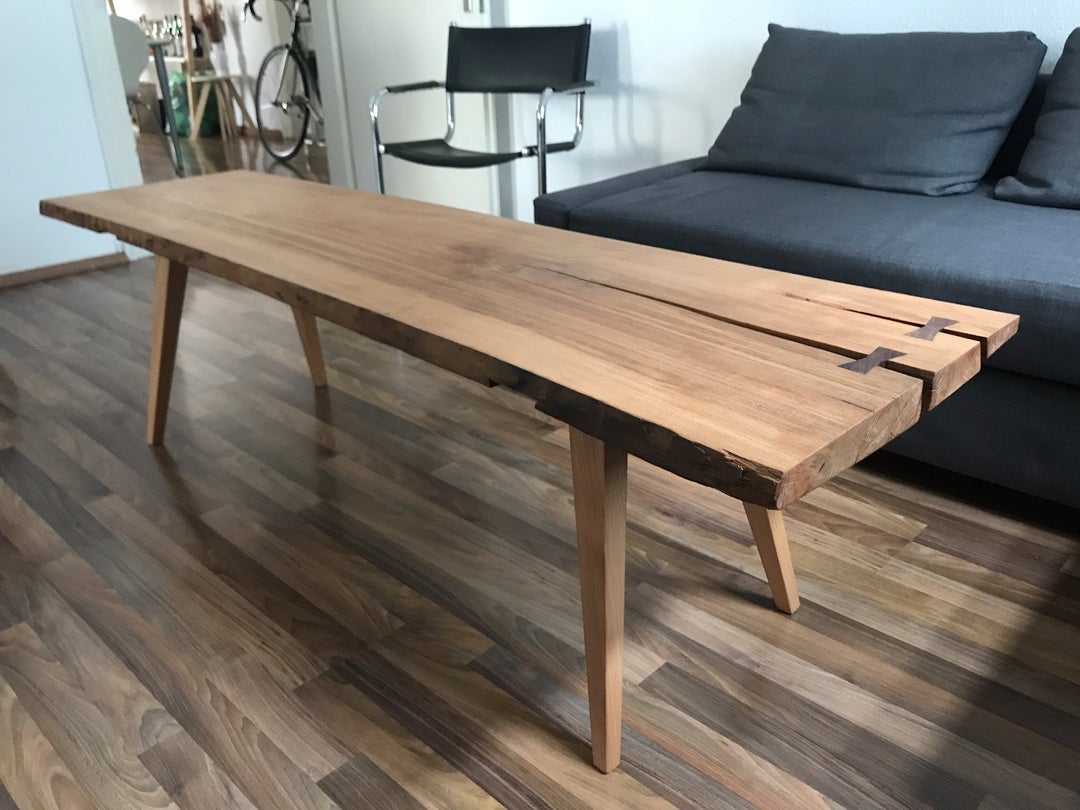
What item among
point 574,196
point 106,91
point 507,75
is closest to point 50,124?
point 106,91

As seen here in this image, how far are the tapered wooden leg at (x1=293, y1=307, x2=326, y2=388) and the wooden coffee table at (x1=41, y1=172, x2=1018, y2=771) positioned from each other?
52 centimetres

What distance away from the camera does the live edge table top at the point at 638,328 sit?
30.6 inches

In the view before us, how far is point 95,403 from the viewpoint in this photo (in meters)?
2.12

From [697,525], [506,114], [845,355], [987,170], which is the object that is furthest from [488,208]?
[845,355]

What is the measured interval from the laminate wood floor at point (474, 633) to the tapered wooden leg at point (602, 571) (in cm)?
8

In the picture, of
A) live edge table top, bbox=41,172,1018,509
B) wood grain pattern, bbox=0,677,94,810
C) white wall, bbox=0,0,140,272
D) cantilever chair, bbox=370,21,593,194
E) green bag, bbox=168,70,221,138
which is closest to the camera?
live edge table top, bbox=41,172,1018,509

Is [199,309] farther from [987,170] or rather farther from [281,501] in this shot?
[987,170]

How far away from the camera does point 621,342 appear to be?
0.97 meters

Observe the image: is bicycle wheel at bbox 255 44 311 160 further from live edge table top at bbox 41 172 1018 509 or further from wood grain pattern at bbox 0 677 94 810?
wood grain pattern at bbox 0 677 94 810

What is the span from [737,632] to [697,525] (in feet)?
0.95

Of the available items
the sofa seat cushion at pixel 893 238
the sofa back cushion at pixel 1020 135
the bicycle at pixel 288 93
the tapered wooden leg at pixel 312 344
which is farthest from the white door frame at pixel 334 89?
the sofa back cushion at pixel 1020 135

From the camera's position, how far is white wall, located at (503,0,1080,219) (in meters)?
2.08

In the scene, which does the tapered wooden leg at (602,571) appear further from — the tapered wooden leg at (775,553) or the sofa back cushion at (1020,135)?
the sofa back cushion at (1020,135)

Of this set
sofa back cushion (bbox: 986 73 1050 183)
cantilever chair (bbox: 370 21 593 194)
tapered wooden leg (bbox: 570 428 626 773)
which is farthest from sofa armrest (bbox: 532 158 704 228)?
tapered wooden leg (bbox: 570 428 626 773)
